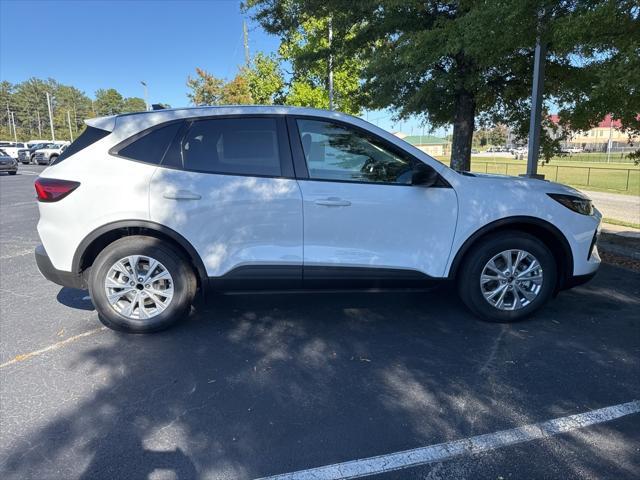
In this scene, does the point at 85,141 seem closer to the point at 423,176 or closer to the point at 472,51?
the point at 423,176

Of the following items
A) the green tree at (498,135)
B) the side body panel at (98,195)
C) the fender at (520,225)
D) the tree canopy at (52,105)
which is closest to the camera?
the side body panel at (98,195)

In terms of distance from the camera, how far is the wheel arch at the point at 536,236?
3.77 m

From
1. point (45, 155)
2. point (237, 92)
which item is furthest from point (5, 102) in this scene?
point (237, 92)

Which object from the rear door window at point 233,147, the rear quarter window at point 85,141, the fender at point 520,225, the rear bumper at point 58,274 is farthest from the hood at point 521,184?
the rear bumper at point 58,274

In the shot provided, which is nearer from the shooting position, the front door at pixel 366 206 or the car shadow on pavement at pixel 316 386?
the car shadow on pavement at pixel 316 386

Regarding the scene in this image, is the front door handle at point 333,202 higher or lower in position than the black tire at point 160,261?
higher

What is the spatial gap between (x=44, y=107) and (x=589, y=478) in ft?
440

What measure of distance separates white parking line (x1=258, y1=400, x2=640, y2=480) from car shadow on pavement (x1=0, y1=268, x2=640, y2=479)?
0.05 meters

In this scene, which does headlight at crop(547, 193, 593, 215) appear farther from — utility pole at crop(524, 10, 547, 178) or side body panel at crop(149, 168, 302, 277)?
side body panel at crop(149, 168, 302, 277)

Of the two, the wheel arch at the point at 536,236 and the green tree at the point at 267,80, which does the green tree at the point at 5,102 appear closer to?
the green tree at the point at 267,80

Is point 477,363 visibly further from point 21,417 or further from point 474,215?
point 21,417

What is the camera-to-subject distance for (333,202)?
3582mm

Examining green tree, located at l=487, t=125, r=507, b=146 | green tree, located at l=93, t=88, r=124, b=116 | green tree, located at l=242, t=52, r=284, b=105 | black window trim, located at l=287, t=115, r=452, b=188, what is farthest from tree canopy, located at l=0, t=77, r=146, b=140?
black window trim, located at l=287, t=115, r=452, b=188

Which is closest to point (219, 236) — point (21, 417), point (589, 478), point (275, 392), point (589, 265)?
point (275, 392)
